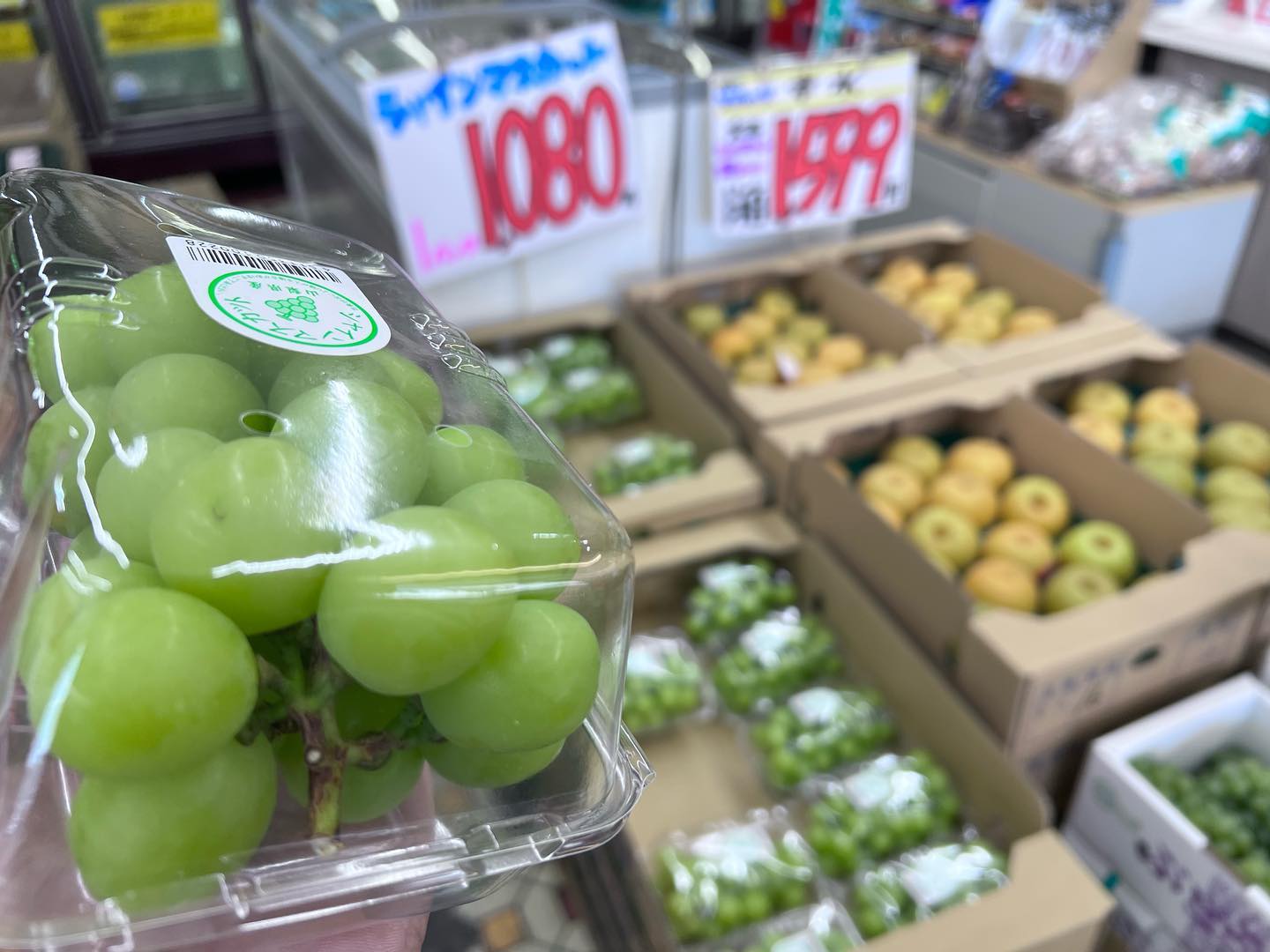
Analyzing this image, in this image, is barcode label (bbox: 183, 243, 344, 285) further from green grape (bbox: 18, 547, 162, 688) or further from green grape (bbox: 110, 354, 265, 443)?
green grape (bbox: 18, 547, 162, 688)

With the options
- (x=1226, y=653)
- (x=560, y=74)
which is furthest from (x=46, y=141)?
(x=1226, y=653)

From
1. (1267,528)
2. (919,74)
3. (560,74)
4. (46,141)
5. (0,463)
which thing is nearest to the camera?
(0,463)

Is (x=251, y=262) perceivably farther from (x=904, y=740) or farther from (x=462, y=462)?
(x=904, y=740)

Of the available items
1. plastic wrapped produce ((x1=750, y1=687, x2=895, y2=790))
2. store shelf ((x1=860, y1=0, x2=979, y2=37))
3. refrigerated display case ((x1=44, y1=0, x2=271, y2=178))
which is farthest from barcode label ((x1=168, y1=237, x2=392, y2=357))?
refrigerated display case ((x1=44, y1=0, x2=271, y2=178))

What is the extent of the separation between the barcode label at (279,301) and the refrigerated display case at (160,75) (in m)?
3.98

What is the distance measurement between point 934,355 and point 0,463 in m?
1.47

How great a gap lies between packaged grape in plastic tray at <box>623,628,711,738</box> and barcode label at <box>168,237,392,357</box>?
784mm

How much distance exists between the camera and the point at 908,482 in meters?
1.47

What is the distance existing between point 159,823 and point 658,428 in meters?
1.47

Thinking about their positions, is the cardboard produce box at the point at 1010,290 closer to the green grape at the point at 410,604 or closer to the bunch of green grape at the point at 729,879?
the bunch of green grape at the point at 729,879

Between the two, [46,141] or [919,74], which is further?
[919,74]

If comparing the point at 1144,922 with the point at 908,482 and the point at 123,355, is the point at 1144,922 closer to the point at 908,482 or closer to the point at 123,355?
the point at 908,482

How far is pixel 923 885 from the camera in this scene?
102cm

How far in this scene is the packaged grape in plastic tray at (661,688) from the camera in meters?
1.24
